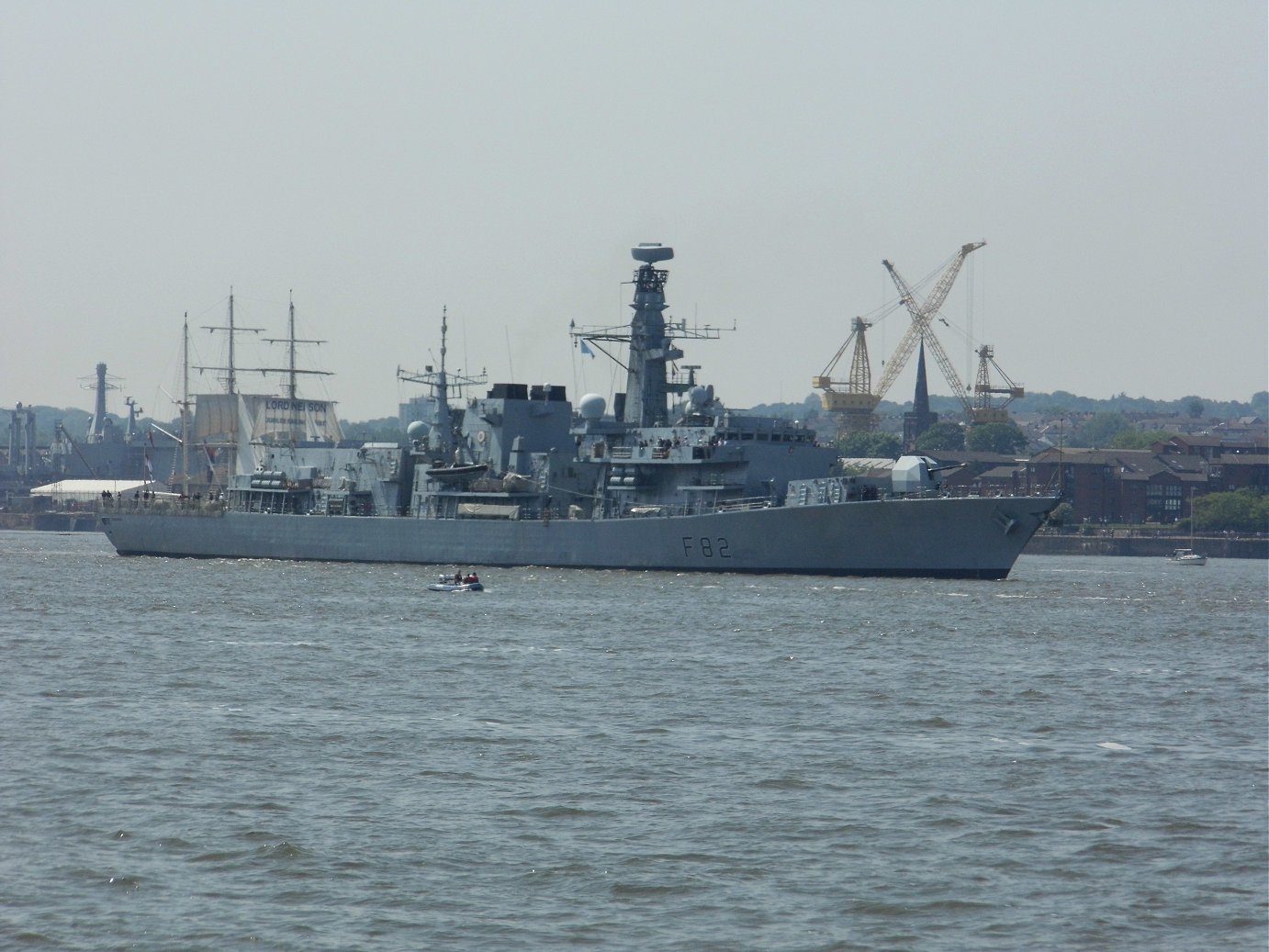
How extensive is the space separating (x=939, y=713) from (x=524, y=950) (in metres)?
14.1

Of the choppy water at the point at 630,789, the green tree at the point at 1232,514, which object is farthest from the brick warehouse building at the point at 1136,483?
the choppy water at the point at 630,789

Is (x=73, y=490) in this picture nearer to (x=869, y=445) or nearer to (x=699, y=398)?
(x=869, y=445)

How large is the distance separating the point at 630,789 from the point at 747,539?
123 ft

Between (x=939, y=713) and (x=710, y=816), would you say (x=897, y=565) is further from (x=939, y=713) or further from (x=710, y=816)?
(x=710, y=816)

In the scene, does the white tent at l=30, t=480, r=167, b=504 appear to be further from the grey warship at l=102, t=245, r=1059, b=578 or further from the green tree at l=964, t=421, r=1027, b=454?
the grey warship at l=102, t=245, r=1059, b=578

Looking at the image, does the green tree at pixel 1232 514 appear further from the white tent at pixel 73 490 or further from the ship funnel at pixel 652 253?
the white tent at pixel 73 490

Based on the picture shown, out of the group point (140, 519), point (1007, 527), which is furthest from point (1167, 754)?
point (140, 519)

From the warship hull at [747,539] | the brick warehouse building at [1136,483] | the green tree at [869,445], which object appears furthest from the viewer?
the green tree at [869,445]

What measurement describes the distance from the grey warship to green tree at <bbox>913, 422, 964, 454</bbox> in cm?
11481

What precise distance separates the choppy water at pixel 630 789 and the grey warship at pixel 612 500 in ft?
49.5

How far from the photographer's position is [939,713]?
2733 cm

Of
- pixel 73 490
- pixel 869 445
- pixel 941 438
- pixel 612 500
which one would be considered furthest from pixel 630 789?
pixel 73 490

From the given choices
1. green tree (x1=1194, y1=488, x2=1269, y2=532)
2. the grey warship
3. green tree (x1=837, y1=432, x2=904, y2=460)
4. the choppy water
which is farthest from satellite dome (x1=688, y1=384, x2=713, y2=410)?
green tree (x1=837, y1=432, x2=904, y2=460)

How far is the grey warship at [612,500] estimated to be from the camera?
5647 centimetres
